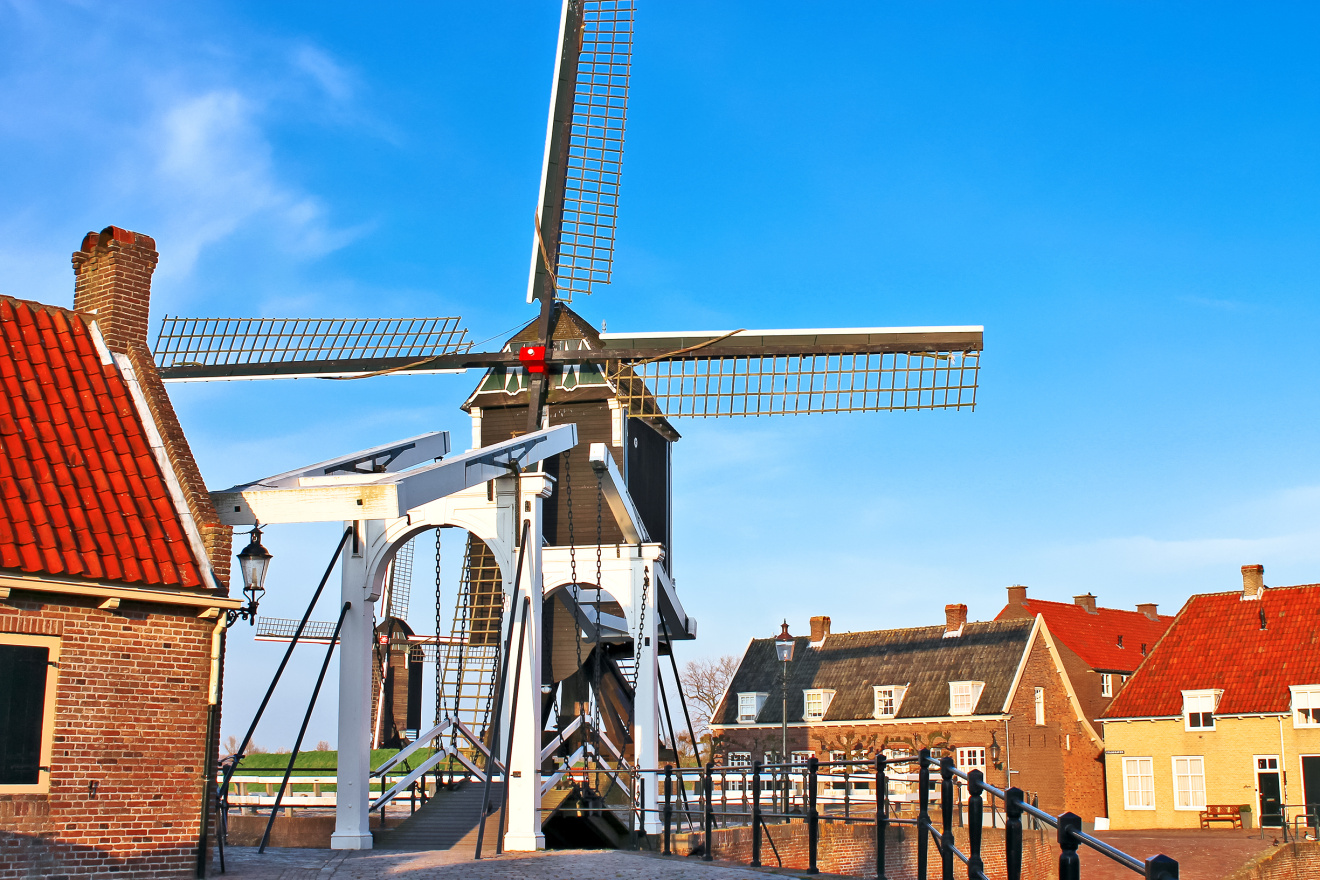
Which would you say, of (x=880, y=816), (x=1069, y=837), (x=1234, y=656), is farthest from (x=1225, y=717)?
(x=1069, y=837)

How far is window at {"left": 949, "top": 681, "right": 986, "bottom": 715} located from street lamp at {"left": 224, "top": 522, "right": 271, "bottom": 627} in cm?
3194

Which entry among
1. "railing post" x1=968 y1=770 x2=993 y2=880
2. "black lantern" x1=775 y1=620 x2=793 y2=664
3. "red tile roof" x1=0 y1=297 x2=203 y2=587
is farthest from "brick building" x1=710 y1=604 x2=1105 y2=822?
"railing post" x1=968 y1=770 x2=993 y2=880

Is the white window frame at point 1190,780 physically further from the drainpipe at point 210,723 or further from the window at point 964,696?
the drainpipe at point 210,723

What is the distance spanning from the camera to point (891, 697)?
4191 centimetres

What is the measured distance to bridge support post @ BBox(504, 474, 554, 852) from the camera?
15117mm

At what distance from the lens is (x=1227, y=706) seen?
34.9 meters

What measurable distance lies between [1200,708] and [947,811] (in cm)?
3019

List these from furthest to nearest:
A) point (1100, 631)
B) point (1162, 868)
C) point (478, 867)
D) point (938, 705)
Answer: point (1100, 631)
point (938, 705)
point (478, 867)
point (1162, 868)

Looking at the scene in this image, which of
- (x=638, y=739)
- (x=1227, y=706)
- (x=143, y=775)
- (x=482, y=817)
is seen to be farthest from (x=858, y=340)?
(x=1227, y=706)

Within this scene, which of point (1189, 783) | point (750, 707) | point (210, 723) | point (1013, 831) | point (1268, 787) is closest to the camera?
point (1013, 831)

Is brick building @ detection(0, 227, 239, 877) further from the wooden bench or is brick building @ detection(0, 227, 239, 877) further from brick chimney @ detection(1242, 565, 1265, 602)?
brick chimney @ detection(1242, 565, 1265, 602)

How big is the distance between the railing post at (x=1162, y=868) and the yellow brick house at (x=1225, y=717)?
1253 inches

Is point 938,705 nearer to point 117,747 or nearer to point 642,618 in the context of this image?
point 642,618

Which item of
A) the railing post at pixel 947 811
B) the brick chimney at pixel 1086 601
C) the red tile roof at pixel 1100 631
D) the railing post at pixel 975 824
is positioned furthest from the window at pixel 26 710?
the brick chimney at pixel 1086 601
